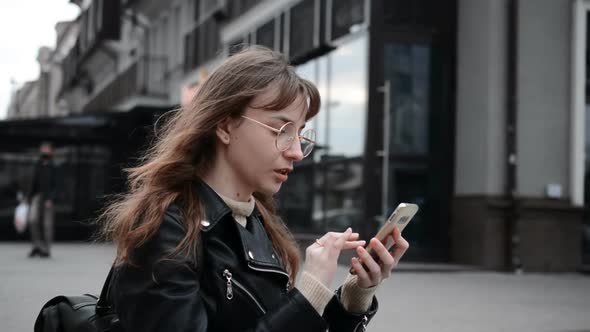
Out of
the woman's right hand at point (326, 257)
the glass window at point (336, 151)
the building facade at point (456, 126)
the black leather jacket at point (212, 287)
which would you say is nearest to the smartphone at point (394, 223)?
the woman's right hand at point (326, 257)

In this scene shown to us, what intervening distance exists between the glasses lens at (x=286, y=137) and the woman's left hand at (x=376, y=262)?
343 mm

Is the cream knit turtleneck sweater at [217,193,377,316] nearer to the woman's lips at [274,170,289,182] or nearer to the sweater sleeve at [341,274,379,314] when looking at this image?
the sweater sleeve at [341,274,379,314]

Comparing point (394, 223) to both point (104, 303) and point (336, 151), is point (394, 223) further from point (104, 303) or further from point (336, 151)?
point (336, 151)

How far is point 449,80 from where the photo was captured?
12.4m

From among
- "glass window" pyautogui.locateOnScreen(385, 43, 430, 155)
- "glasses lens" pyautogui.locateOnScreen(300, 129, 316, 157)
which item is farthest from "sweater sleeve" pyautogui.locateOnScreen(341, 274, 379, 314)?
"glass window" pyautogui.locateOnScreen(385, 43, 430, 155)

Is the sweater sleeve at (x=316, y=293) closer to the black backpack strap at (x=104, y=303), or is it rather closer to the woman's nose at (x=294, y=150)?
the woman's nose at (x=294, y=150)

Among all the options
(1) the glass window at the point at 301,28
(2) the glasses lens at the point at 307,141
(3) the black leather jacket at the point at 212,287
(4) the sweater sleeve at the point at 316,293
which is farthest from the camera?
(1) the glass window at the point at 301,28

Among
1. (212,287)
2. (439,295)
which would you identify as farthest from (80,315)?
(439,295)

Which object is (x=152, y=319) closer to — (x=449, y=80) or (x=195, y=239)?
(x=195, y=239)

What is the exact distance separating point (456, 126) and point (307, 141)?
34.2 feet

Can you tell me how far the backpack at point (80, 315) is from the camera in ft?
6.63

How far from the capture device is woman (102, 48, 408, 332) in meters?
1.84

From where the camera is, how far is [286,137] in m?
2.09

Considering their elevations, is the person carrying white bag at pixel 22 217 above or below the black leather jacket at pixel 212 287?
below
